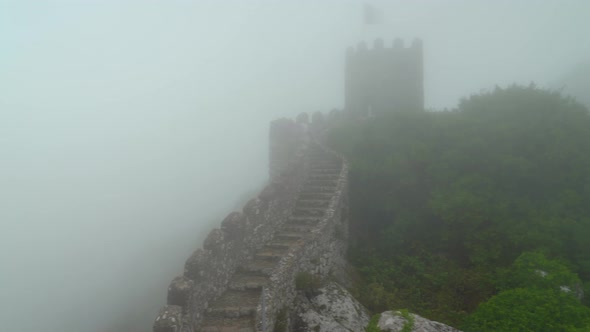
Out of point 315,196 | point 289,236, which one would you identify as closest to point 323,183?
point 315,196

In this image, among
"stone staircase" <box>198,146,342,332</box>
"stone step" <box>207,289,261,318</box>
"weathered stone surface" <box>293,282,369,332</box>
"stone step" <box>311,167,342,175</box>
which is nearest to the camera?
"stone staircase" <box>198,146,342,332</box>

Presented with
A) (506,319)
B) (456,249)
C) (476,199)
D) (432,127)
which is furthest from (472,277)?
(432,127)

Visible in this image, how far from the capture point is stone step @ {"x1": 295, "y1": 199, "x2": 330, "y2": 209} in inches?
512

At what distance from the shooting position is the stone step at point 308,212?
1252cm

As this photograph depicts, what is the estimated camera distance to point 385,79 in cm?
2861

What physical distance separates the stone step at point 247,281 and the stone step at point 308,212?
142 inches

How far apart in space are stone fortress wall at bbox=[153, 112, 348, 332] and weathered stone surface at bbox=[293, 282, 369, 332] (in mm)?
446

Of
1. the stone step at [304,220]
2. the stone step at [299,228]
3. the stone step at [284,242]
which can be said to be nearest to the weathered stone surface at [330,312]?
the stone step at [284,242]

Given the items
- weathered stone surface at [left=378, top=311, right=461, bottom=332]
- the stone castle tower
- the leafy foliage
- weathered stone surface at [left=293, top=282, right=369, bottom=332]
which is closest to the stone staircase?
weathered stone surface at [left=293, top=282, right=369, bottom=332]

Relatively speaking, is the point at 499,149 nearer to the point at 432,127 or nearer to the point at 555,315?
the point at 432,127

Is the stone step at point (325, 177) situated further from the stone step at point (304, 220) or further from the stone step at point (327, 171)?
the stone step at point (304, 220)

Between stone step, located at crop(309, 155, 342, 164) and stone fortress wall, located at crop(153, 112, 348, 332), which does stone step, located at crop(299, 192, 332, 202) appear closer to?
stone fortress wall, located at crop(153, 112, 348, 332)

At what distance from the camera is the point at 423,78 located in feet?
94.7

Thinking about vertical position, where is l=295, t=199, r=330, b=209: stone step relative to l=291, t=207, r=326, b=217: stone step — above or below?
above
